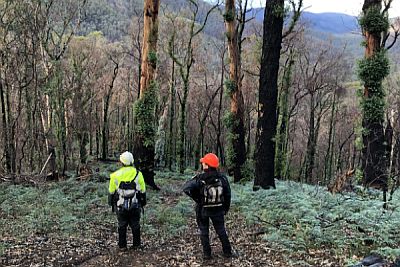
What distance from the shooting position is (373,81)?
46.9ft

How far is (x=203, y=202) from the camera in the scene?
716cm

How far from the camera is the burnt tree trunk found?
482 inches

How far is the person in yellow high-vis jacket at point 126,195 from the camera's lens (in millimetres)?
7895

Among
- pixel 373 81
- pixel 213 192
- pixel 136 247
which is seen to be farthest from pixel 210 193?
pixel 373 81

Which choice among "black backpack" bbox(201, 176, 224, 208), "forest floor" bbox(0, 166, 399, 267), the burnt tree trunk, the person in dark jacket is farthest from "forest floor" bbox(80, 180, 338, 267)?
the burnt tree trunk

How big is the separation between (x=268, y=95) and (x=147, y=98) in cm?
444

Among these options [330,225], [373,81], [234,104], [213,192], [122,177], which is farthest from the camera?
[234,104]

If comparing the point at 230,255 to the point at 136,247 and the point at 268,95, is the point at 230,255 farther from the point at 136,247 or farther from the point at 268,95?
the point at 268,95

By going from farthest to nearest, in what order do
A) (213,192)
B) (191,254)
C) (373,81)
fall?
(373,81) < (191,254) < (213,192)

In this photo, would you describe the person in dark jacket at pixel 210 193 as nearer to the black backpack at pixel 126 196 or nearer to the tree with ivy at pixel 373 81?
the black backpack at pixel 126 196

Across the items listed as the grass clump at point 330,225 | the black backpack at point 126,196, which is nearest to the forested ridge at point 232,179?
the grass clump at point 330,225

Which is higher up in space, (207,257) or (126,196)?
(126,196)

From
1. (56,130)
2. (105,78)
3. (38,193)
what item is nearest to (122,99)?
(105,78)

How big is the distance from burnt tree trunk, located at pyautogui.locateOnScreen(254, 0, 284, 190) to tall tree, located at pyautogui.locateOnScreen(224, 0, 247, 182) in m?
3.75
